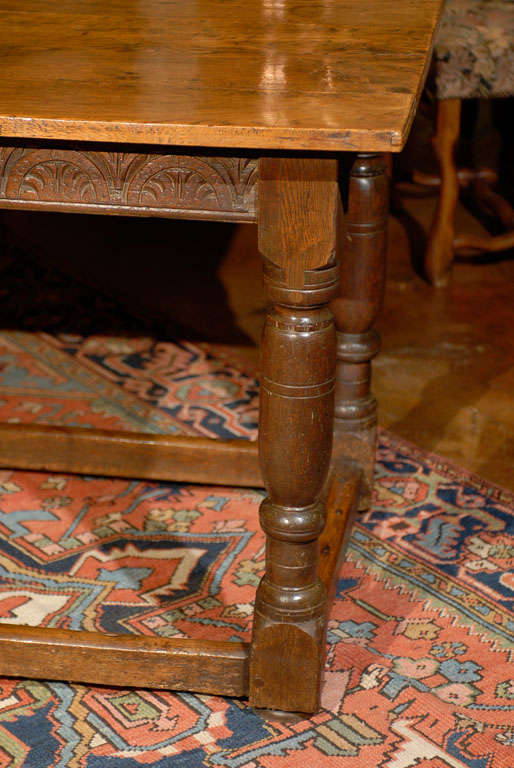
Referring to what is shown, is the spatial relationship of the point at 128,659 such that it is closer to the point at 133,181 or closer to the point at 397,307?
the point at 133,181

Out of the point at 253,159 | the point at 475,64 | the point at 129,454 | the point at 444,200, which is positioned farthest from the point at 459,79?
the point at 253,159

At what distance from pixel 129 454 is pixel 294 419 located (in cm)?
97

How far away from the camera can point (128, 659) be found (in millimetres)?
1820

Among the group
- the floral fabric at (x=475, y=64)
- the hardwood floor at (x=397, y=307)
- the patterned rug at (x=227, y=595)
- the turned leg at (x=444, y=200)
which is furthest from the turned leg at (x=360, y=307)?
the turned leg at (x=444, y=200)

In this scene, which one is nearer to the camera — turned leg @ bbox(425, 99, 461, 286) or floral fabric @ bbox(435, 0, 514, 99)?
floral fabric @ bbox(435, 0, 514, 99)

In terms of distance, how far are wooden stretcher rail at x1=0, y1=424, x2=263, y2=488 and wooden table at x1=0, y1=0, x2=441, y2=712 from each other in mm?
419

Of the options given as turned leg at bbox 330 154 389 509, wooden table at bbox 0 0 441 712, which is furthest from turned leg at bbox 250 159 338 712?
turned leg at bbox 330 154 389 509

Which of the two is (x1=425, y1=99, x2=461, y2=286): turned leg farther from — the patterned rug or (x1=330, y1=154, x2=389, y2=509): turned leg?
(x1=330, y1=154, x2=389, y2=509): turned leg

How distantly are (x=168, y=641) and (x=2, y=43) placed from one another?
1.03 metres

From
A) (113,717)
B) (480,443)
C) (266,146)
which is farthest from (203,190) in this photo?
(480,443)

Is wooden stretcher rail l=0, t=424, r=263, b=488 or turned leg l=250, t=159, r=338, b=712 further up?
turned leg l=250, t=159, r=338, b=712

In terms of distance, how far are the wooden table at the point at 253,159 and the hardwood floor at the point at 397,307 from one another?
0.95m

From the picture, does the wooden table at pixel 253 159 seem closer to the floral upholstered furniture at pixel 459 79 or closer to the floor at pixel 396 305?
the floor at pixel 396 305

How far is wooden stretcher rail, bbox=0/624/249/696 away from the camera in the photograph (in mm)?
1809
